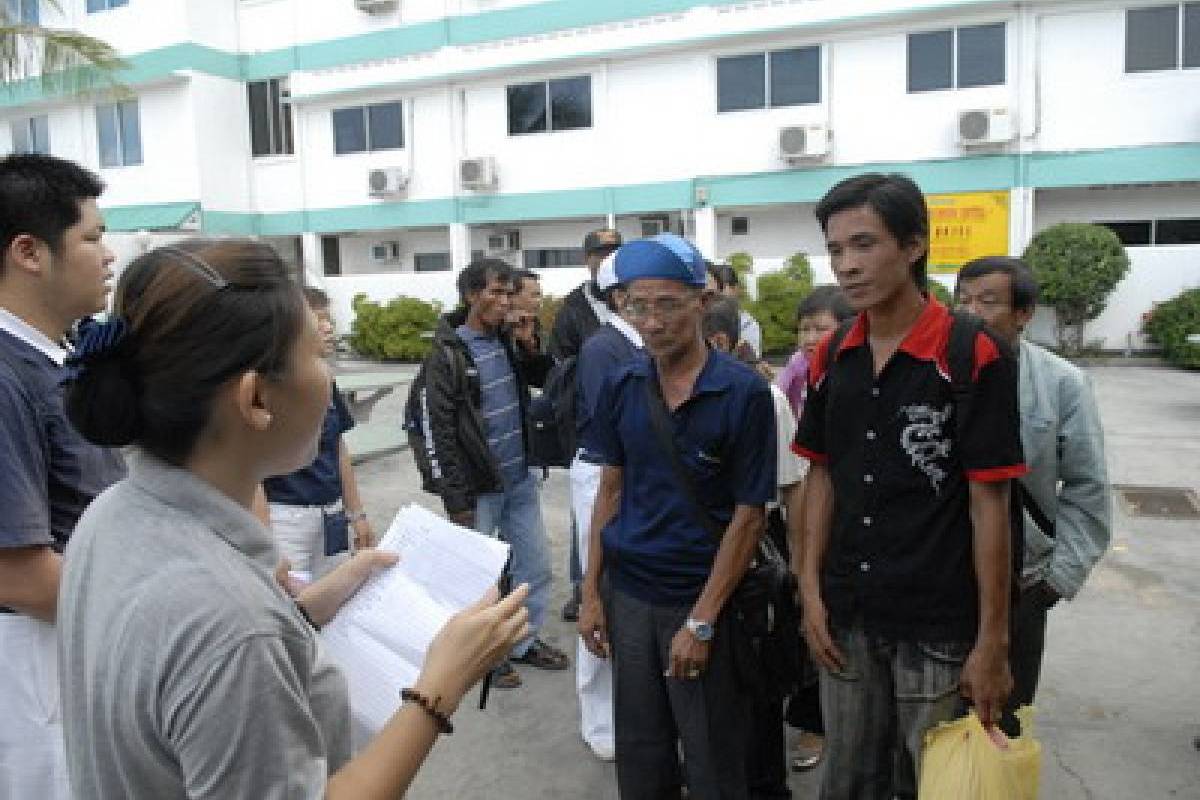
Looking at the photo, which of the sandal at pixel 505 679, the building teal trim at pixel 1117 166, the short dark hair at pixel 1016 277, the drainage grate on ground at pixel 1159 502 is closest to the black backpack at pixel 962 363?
the short dark hair at pixel 1016 277

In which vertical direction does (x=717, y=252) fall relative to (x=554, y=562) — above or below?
above

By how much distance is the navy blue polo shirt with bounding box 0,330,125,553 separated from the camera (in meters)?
1.58

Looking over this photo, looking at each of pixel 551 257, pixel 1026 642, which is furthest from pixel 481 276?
pixel 551 257

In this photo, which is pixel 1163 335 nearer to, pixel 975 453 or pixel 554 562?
pixel 554 562

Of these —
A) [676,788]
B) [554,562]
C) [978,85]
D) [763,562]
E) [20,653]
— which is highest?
[978,85]

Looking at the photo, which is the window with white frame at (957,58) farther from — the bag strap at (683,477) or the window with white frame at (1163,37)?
the bag strap at (683,477)

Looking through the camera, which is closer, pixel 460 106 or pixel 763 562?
pixel 763 562

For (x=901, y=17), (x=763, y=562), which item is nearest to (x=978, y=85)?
(x=901, y=17)

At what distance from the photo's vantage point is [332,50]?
19.5 metres

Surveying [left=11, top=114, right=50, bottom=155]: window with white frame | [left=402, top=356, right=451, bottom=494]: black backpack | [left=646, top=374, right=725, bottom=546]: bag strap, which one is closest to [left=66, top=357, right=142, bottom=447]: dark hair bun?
[left=646, top=374, right=725, bottom=546]: bag strap

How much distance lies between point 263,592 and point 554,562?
4.72m

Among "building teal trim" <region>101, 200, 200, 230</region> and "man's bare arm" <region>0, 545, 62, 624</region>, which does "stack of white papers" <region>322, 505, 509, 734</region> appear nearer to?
"man's bare arm" <region>0, 545, 62, 624</region>

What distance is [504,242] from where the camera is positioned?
1922 cm

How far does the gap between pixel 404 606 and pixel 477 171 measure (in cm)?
1741
